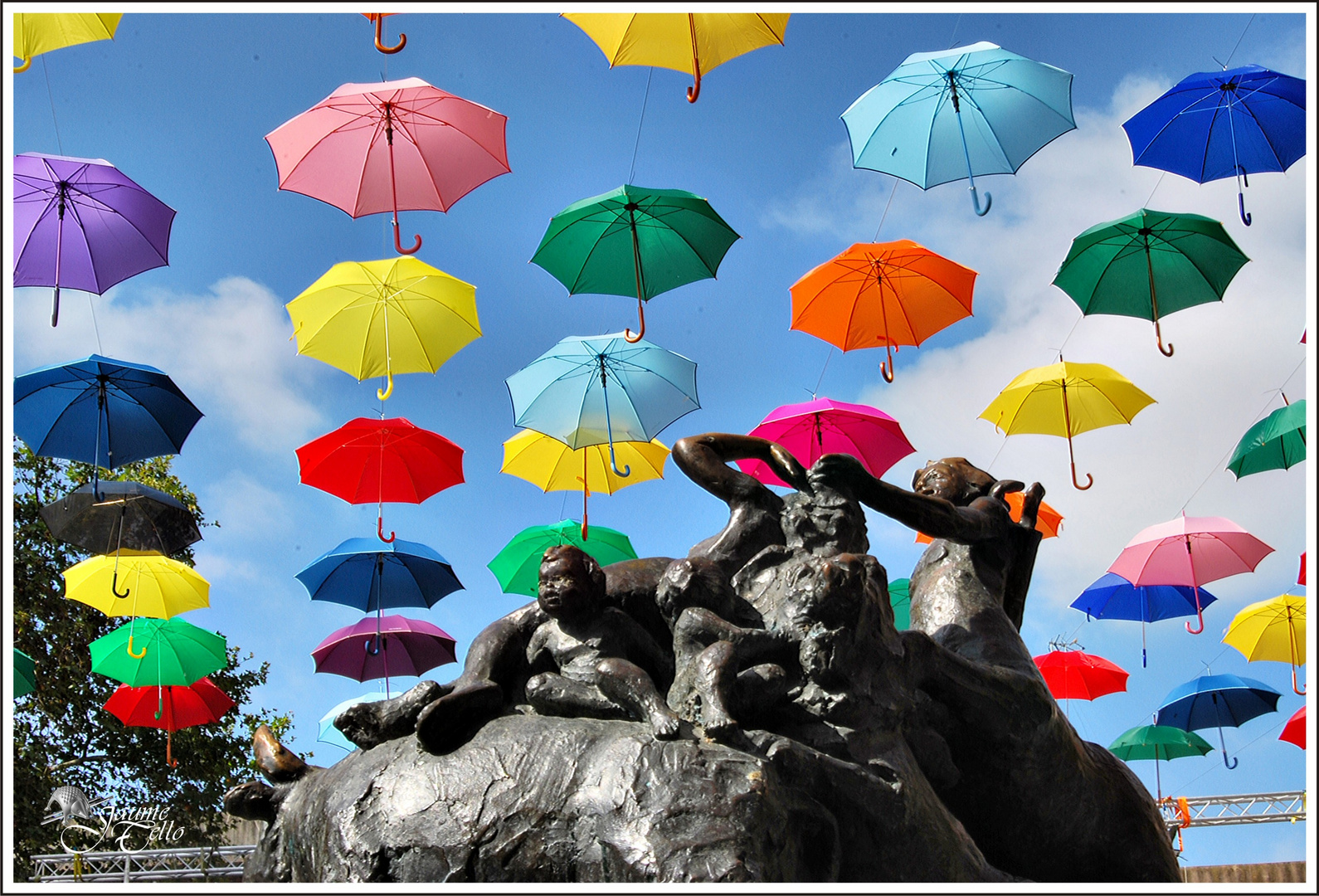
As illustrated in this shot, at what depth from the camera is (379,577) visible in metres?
10.9

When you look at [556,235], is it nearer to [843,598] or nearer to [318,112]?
[318,112]

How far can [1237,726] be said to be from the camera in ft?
44.8

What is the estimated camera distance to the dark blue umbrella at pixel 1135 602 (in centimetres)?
1209

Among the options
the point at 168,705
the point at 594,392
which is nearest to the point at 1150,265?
the point at 594,392

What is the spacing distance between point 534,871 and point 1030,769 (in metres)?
1.62

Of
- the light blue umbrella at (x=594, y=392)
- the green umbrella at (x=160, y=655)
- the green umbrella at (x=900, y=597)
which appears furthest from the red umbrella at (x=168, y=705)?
the green umbrella at (x=900, y=597)

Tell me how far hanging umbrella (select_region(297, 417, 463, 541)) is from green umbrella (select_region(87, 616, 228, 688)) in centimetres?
222

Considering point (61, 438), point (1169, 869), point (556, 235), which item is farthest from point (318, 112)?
point (1169, 869)

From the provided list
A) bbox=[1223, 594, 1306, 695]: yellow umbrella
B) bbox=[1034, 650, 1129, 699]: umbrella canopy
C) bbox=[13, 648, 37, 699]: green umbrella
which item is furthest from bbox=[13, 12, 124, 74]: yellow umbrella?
bbox=[1223, 594, 1306, 695]: yellow umbrella

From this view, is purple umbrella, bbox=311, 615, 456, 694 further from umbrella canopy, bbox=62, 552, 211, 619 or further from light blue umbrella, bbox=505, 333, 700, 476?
light blue umbrella, bbox=505, 333, 700, 476

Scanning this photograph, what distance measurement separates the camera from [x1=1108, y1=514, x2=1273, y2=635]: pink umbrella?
423 inches

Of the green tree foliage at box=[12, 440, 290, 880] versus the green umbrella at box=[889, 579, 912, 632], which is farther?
the green tree foliage at box=[12, 440, 290, 880]

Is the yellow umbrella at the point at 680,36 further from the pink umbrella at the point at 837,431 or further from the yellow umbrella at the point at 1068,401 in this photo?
the yellow umbrella at the point at 1068,401

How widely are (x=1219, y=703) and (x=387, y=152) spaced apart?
35.4 ft
